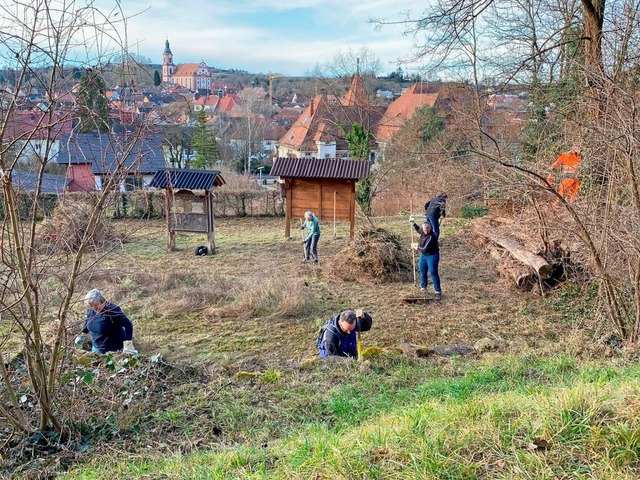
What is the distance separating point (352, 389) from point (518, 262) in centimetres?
685

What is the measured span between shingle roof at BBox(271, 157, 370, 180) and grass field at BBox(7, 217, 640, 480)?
15.3 feet

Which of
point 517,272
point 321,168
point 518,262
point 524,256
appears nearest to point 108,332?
point 517,272

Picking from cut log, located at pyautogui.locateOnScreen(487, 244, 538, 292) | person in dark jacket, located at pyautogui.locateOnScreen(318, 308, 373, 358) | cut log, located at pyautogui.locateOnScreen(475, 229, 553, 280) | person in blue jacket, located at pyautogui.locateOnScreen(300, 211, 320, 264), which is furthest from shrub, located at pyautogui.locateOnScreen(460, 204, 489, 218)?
person in dark jacket, located at pyautogui.locateOnScreen(318, 308, 373, 358)

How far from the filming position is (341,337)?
21.6 feet

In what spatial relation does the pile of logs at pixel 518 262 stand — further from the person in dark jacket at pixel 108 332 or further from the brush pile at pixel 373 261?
the person in dark jacket at pixel 108 332

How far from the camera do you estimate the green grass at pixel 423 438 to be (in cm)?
272

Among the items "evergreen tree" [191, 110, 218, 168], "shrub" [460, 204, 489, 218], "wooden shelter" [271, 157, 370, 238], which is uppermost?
"evergreen tree" [191, 110, 218, 168]

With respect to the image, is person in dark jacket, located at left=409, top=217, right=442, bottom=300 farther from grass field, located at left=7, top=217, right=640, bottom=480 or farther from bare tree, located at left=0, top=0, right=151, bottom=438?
bare tree, located at left=0, top=0, right=151, bottom=438

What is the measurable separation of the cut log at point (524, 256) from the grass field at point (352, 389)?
18.5 inches

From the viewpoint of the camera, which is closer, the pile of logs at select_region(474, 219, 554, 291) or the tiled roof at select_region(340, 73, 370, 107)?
the pile of logs at select_region(474, 219, 554, 291)

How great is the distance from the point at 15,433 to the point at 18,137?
222 cm

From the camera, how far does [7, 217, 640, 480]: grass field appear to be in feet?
9.39

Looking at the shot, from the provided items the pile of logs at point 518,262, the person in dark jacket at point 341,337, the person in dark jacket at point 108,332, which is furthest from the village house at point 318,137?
the person in dark jacket at point 108,332

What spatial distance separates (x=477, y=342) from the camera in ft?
23.8
